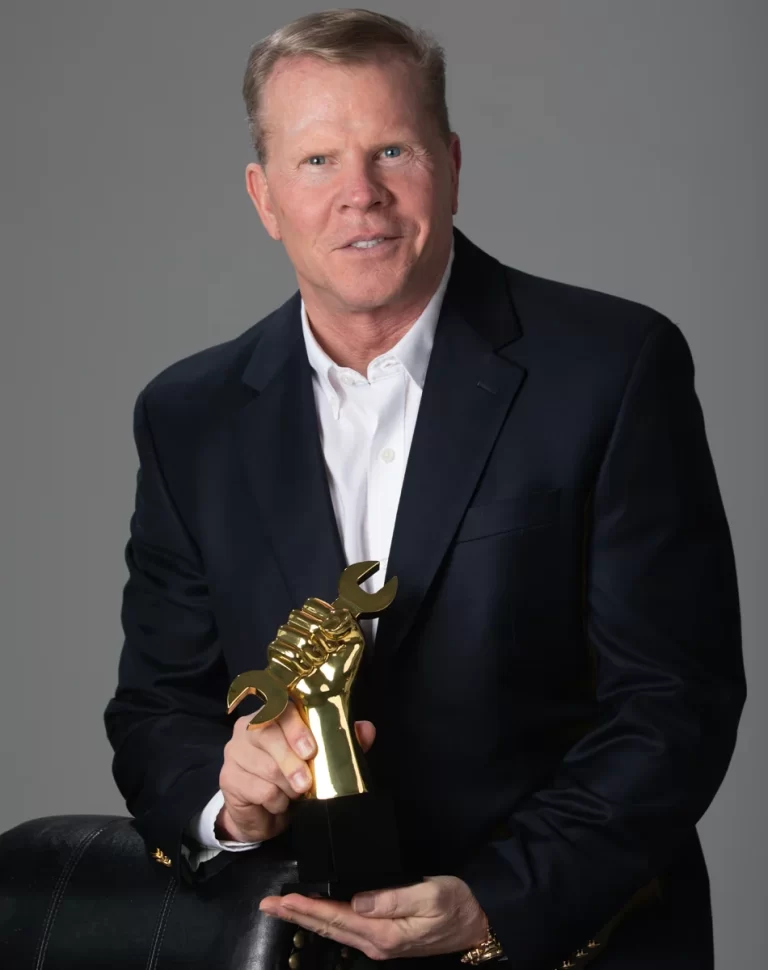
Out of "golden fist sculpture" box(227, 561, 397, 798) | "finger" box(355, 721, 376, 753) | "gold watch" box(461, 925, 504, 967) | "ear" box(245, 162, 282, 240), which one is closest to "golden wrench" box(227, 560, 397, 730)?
"golden fist sculpture" box(227, 561, 397, 798)

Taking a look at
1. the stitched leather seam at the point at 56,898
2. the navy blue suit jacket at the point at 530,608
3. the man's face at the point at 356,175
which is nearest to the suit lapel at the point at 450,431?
the navy blue suit jacket at the point at 530,608

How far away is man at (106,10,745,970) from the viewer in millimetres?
2469

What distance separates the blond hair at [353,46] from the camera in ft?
8.29

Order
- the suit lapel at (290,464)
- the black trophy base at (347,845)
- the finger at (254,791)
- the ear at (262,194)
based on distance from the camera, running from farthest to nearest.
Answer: the ear at (262,194), the suit lapel at (290,464), the finger at (254,791), the black trophy base at (347,845)

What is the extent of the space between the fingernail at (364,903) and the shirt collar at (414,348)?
83 cm

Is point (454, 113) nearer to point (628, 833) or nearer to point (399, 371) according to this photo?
point (399, 371)

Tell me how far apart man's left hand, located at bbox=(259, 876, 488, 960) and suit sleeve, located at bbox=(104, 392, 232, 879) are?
452mm

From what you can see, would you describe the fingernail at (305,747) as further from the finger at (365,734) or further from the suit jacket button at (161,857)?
the suit jacket button at (161,857)

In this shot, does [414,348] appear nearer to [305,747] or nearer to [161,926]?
[305,747]

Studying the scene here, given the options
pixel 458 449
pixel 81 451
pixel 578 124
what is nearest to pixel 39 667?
pixel 81 451

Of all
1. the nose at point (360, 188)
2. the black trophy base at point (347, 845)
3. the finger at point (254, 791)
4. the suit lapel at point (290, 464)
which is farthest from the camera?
the suit lapel at point (290, 464)

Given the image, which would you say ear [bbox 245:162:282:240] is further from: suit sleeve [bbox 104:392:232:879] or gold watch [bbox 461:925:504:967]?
gold watch [bbox 461:925:504:967]

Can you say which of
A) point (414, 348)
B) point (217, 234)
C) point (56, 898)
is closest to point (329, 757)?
point (56, 898)

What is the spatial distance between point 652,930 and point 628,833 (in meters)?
0.26
